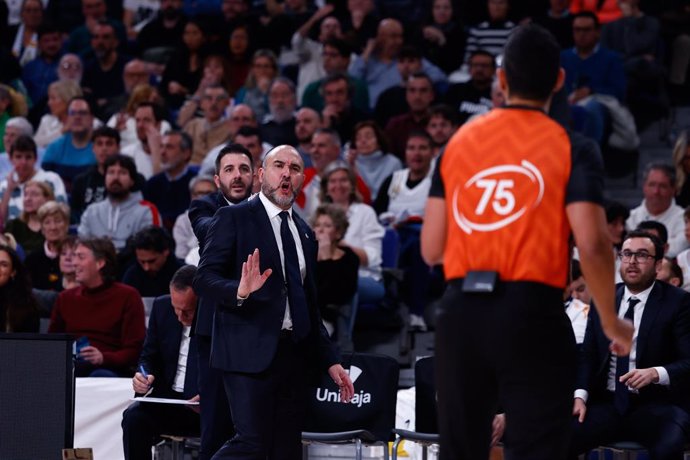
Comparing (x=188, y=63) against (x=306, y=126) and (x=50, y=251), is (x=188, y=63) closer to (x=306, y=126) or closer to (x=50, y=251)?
(x=306, y=126)

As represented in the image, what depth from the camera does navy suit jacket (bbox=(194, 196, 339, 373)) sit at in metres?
5.57

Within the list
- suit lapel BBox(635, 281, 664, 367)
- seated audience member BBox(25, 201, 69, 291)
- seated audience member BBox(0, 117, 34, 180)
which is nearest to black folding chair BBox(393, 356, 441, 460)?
suit lapel BBox(635, 281, 664, 367)

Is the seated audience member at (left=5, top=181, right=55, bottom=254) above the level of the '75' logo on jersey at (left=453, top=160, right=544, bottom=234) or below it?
above

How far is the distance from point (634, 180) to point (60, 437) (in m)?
6.67

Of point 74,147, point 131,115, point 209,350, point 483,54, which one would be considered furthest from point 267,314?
point 131,115

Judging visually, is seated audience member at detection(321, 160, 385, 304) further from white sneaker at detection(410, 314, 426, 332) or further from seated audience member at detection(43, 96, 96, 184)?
seated audience member at detection(43, 96, 96, 184)

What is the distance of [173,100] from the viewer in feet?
44.8

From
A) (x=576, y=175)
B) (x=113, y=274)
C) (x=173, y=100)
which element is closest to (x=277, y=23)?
(x=173, y=100)

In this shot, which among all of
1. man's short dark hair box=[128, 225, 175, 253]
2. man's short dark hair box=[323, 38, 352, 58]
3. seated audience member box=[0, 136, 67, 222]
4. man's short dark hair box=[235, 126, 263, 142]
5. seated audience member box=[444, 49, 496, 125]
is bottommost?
man's short dark hair box=[128, 225, 175, 253]

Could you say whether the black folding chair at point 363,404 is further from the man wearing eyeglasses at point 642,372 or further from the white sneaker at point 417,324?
the white sneaker at point 417,324

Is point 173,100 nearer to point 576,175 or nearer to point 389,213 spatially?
point 389,213

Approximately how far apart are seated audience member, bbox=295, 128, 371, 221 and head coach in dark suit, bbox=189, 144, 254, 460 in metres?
4.28

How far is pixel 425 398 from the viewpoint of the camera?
7.13 meters

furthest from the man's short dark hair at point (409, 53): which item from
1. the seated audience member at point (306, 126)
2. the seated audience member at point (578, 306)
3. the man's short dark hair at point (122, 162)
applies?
the seated audience member at point (578, 306)
